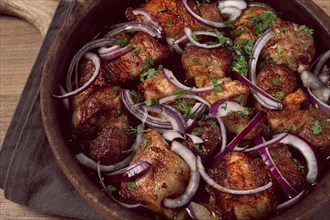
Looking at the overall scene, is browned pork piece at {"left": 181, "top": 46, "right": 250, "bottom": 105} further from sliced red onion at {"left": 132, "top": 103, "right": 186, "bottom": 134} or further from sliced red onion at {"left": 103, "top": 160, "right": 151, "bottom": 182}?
sliced red onion at {"left": 103, "top": 160, "right": 151, "bottom": 182}

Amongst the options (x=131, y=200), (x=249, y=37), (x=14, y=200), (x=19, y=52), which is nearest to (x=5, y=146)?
(x=14, y=200)

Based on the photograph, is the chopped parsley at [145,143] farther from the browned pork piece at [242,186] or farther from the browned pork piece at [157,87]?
the browned pork piece at [242,186]

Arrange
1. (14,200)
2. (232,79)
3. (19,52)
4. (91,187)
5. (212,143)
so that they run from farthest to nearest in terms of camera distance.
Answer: (19,52) → (14,200) → (232,79) → (212,143) → (91,187)

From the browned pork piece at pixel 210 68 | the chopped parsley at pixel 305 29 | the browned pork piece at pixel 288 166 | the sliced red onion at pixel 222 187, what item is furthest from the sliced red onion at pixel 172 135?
the chopped parsley at pixel 305 29

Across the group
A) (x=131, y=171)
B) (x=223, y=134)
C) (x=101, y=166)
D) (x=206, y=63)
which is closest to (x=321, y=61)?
(x=206, y=63)

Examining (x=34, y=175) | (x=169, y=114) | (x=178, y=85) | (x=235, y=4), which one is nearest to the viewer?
(x=169, y=114)

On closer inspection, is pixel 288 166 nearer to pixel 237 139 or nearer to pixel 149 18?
pixel 237 139

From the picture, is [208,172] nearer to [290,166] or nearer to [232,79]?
[290,166]
